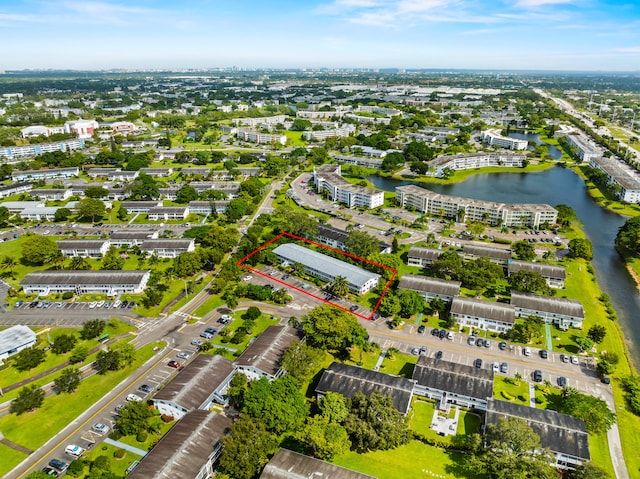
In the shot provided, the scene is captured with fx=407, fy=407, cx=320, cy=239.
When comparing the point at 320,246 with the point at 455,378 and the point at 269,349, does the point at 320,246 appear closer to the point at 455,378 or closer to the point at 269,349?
the point at 269,349

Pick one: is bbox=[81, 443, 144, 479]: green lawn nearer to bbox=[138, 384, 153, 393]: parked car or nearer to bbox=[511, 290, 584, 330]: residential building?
bbox=[138, 384, 153, 393]: parked car

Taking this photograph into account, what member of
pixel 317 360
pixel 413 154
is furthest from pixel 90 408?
pixel 413 154

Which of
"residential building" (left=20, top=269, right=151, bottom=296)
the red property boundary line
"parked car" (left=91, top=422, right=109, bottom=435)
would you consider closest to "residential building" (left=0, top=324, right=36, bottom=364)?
"residential building" (left=20, top=269, right=151, bottom=296)

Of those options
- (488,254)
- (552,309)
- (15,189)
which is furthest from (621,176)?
(15,189)

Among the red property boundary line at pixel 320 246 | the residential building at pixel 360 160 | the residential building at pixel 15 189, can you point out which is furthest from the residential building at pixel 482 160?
the residential building at pixel 15 189

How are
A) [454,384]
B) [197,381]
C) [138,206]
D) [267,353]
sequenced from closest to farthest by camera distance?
[197,381] < [454,384] < [267,353] < [138,206]

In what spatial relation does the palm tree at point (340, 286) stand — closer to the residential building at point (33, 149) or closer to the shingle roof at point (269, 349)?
the shingle roof at point (269, 349)

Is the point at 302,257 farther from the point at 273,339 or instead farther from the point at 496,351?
the point at 496,351

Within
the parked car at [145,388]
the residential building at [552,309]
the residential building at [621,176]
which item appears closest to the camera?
the parked car at [145,388]
